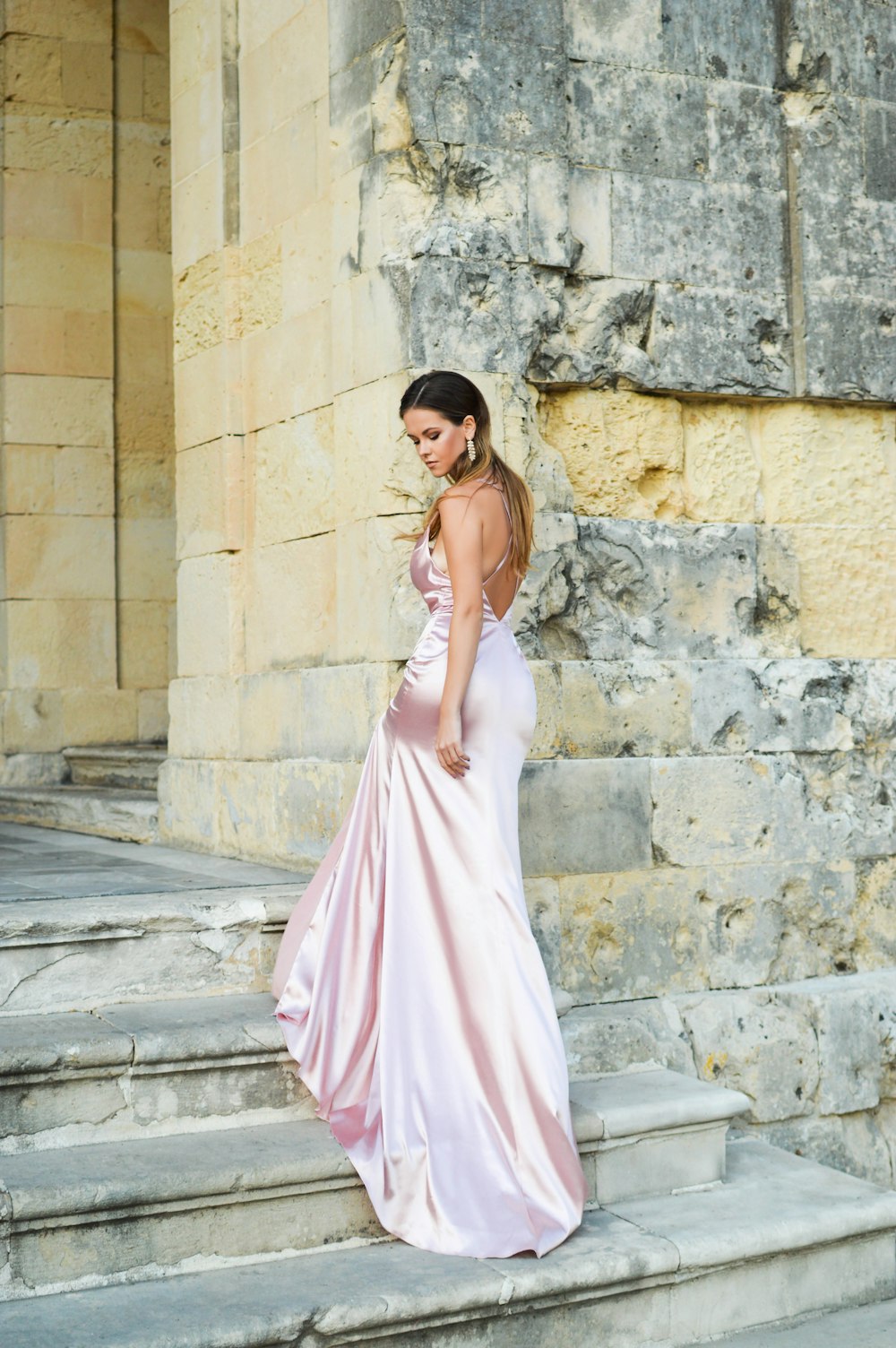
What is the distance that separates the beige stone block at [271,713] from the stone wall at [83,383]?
7.97 ft

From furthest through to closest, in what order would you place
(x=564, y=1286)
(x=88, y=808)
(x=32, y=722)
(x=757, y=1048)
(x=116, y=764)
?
1. (x=32, y=722)
2. (x=116, y=764)
3. (x=88, y=808)
4. (x=757, y=1048)
5. (x=564, y=1286)

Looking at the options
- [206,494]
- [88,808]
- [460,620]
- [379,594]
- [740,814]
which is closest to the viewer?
[460,620]

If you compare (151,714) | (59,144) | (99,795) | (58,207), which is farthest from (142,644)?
(59,144)

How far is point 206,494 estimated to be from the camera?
5754 mm

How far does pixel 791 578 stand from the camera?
533cm

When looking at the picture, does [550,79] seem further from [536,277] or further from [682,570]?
[682,570]

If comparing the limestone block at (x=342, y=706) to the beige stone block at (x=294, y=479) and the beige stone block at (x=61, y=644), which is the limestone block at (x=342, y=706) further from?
the beige stone block at (x=61, y=644)

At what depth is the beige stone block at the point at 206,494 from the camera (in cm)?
564

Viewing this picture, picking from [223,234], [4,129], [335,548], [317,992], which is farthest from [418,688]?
[4,129]

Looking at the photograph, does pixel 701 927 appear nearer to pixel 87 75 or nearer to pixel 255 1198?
pixel 255 1198

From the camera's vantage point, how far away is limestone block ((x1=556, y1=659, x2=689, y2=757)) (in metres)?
4.86

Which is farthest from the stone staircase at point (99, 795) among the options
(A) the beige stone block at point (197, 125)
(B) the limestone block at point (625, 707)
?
(A) the beige stone block at point (197, 125)

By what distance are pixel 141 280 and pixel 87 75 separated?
3.29ft

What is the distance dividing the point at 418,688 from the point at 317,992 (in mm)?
Answer: 781
